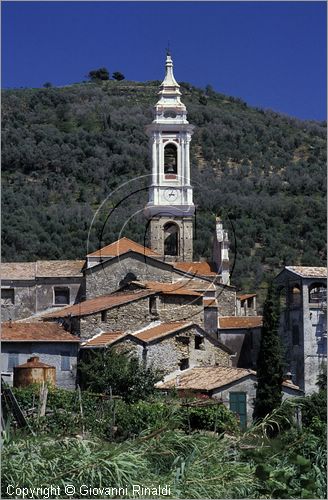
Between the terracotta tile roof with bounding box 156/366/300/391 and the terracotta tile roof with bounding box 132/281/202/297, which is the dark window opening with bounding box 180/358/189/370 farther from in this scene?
the terracotta tile roof with bounding box 132/281/202/297

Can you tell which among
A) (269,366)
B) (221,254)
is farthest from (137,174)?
(269,366)

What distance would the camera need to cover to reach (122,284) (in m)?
47.8

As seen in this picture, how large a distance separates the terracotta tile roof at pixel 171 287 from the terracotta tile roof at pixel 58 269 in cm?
408

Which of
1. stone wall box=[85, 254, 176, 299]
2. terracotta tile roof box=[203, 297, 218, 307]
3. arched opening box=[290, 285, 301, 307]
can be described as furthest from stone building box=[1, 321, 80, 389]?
arched opening box=[290, 285, 301, 307]

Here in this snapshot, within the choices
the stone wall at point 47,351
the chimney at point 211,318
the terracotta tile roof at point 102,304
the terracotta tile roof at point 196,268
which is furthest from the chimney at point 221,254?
the stone wall at point 47,351

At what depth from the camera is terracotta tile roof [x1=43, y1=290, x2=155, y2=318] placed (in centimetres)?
4091

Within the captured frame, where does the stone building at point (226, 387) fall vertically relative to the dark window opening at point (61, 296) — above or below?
below

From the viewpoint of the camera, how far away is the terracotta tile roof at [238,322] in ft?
151

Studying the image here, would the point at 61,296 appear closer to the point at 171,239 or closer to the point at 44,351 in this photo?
the point at 171,239

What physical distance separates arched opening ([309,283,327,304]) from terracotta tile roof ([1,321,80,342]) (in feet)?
33.5

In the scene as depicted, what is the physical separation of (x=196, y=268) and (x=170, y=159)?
22.2 feet

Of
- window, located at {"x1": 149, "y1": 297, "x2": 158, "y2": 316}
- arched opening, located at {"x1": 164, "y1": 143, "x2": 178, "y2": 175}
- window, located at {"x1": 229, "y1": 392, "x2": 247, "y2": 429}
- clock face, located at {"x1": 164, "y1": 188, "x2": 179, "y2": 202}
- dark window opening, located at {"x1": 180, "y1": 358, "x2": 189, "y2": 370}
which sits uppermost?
arched opening, located at {"x1": 164, "y1": 143, "x2": 178, "y2": 175}

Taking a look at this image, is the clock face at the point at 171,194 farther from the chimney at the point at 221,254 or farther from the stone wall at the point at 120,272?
the stone wall at the point at 120,272

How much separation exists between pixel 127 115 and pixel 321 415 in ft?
253
